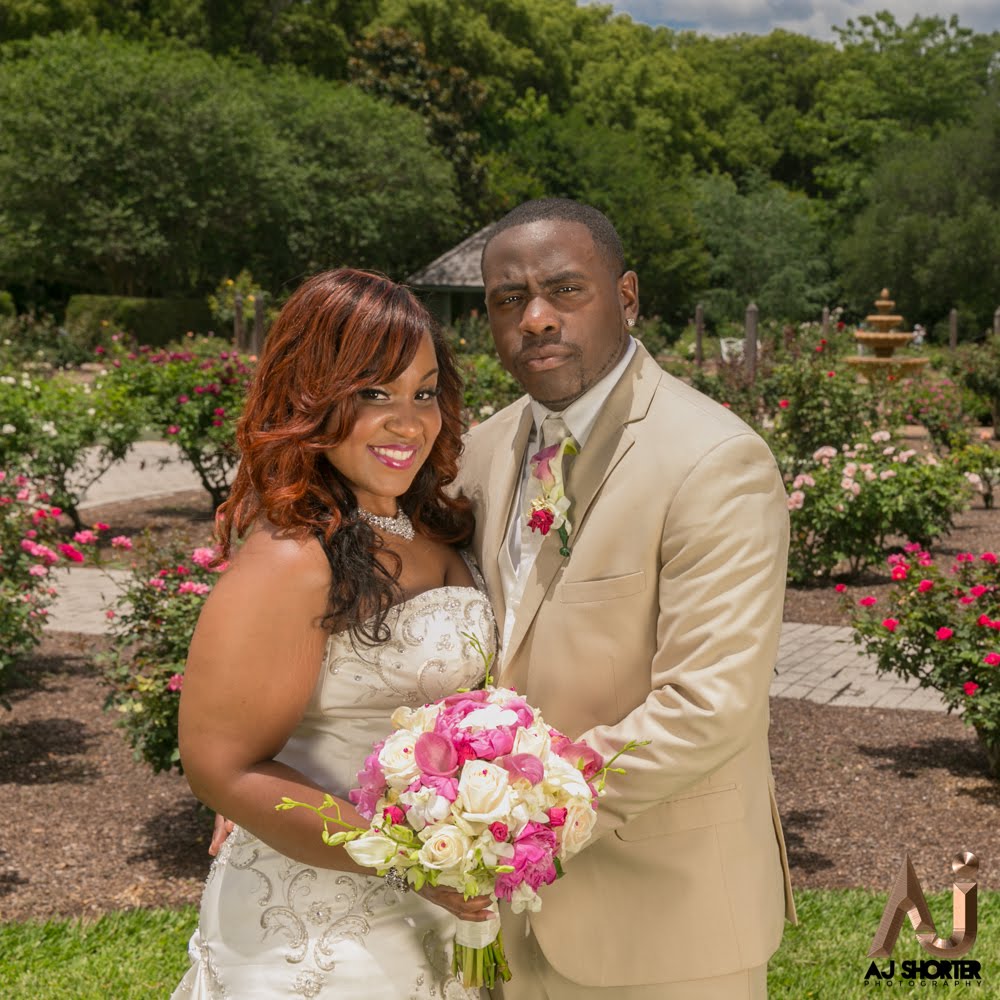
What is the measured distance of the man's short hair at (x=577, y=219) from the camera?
2566 mm

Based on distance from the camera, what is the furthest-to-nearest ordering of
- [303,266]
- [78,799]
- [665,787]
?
[303,266], [78,799], [665,787]

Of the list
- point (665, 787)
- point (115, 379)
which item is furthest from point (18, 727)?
point (115, 379)

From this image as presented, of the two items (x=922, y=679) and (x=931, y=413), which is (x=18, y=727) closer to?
(x=922, y=679)

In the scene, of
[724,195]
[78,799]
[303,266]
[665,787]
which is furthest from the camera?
[724,195]

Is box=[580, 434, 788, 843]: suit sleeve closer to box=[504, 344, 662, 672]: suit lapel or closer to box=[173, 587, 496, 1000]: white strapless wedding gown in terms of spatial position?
box=[504, 344, 662, 672]: suit lapel

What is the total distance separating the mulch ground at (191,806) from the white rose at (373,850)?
11.0 ft

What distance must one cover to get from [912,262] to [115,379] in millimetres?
33261

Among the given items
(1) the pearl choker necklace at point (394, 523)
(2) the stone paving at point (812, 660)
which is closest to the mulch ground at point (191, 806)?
(2) the stone paving at point (812, 660)

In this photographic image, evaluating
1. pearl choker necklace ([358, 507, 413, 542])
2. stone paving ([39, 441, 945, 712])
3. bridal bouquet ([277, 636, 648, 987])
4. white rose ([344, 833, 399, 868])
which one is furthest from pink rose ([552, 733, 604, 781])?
stone paving ([39, 441, 945, 712])

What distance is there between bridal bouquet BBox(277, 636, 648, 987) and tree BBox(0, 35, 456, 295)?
3248cm

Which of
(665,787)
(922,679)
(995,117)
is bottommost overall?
(922,679)

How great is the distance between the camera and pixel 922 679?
634 centimetres

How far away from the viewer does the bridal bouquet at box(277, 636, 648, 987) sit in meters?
2.04

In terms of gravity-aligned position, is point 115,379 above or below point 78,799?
above
